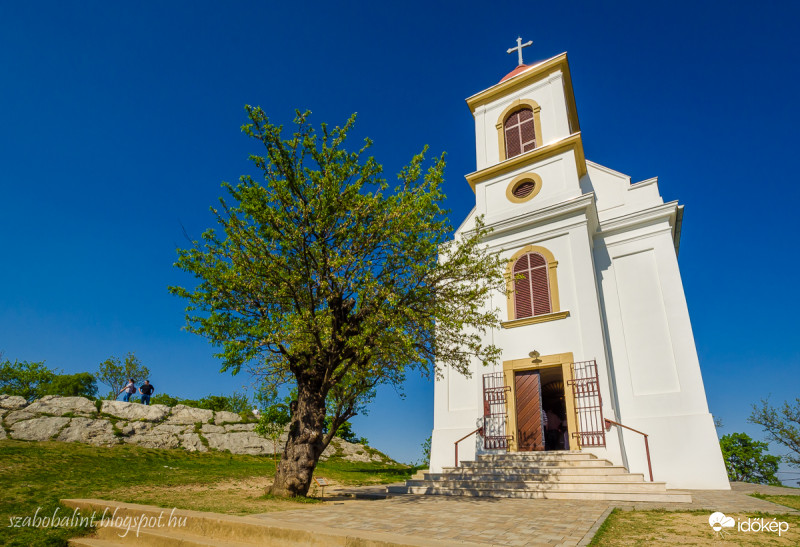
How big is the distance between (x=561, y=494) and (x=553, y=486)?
36cm

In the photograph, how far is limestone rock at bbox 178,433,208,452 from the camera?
16438mm

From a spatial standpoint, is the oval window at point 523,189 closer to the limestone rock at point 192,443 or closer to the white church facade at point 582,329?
the white church facade at point 582,329

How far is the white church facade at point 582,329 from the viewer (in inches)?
468

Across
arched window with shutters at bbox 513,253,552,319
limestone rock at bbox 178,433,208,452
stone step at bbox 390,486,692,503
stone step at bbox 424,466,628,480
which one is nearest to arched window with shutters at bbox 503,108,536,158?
arched window with shutters at bbox 513,253,552,319

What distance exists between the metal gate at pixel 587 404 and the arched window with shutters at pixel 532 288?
228 centimetres

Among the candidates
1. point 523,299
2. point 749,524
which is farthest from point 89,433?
point 749,524

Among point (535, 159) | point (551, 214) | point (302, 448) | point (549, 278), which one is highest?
point (535, 159)

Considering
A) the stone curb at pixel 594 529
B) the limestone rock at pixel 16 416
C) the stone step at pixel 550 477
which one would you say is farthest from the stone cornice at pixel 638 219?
the limestone rock at pixel 16 416

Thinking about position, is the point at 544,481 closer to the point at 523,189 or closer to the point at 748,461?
the point at 523,189

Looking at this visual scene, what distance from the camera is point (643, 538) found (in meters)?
4.80

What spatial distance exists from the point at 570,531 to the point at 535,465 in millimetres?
6379

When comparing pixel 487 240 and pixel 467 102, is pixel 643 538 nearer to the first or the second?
pixel 487 240

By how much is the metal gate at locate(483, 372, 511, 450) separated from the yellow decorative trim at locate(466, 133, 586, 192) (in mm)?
8352

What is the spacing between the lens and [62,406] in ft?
52.1
